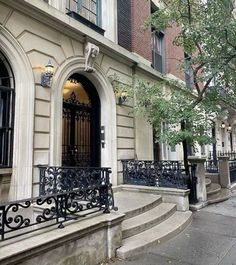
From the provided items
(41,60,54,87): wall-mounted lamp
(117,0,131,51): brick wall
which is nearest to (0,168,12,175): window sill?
(41,60,54,87): wall-mounted lamp

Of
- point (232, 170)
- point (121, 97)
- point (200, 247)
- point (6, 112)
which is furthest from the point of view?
point (232, 170)

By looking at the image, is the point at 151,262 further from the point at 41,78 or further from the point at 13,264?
the point at 41,78

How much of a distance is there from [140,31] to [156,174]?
5738mm

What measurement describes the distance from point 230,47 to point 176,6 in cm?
210

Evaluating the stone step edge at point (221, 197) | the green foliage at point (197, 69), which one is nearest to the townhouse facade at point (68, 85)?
the green foliage at point (197, 69)

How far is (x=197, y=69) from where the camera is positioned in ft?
27.8

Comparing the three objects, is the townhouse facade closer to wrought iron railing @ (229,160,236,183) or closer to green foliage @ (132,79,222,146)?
green foliage @ (132,79,222,146)

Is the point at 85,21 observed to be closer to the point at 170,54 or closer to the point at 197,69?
the point at 197,69

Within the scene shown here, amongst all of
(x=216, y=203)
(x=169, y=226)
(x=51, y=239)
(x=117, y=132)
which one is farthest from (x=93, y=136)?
(x=51, y=239)

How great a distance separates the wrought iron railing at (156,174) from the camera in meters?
7.57

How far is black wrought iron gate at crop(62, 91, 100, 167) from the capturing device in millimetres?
7729

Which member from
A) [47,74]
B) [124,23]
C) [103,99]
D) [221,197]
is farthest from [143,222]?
[124,23]

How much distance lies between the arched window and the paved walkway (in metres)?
3.17

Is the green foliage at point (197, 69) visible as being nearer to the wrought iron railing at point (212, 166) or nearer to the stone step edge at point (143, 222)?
the stone step edge at point (143, 222)
